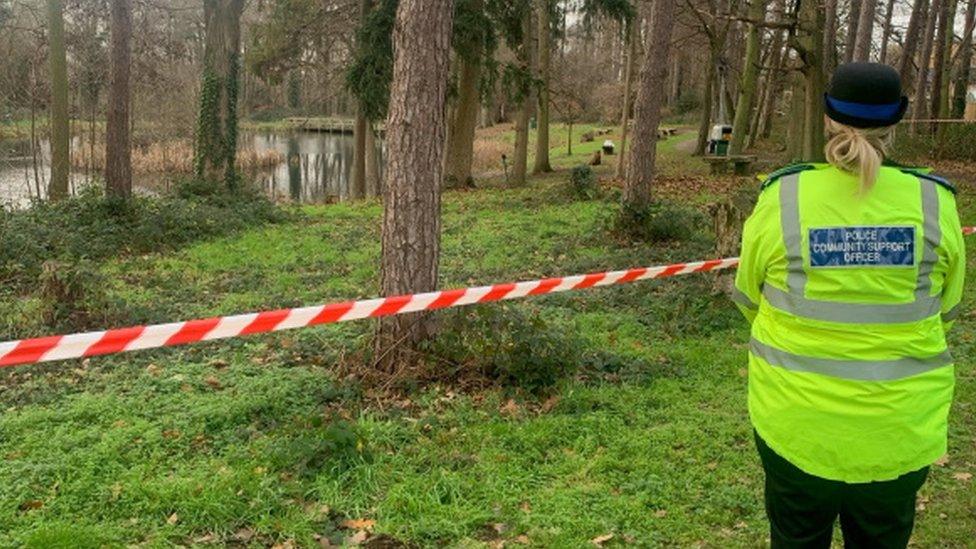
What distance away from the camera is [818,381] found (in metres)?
2.41

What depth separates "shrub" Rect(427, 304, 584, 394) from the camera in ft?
20.0

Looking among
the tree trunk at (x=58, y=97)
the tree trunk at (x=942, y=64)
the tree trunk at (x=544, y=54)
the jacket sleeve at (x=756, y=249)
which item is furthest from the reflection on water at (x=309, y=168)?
the jacket sleeve at (x=756, y=249)

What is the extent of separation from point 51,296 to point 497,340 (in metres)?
4.98

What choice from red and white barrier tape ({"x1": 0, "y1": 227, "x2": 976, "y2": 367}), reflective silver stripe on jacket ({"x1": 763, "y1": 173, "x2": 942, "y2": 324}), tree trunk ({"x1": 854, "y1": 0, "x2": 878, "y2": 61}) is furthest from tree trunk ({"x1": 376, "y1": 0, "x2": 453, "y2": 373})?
tree trunk ({"x1": 854, "y1": 0, "x2": 878, "y2": 61})

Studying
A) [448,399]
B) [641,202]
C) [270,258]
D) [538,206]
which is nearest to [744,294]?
[448,399]

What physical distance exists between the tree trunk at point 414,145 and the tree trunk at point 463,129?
1695 cm

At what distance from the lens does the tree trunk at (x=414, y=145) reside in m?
5.98

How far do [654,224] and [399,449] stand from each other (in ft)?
27.9

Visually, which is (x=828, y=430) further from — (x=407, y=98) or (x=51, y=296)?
(x=51, y=296)

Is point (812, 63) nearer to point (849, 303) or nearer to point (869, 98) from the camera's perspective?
point (869, 98)

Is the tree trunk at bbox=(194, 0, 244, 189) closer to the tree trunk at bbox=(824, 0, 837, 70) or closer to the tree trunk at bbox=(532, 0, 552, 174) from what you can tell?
the tree trunk at bbox=(532, 0, 552, 174)

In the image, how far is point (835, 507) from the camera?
2.51 metres

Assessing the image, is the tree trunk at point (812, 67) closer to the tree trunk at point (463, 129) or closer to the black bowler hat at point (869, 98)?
the tree trunk at point (463, 129)

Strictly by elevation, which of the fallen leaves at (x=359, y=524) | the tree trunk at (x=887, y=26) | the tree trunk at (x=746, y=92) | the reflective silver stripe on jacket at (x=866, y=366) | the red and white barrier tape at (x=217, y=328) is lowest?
the fallen leaves at (x=359, y=524)
